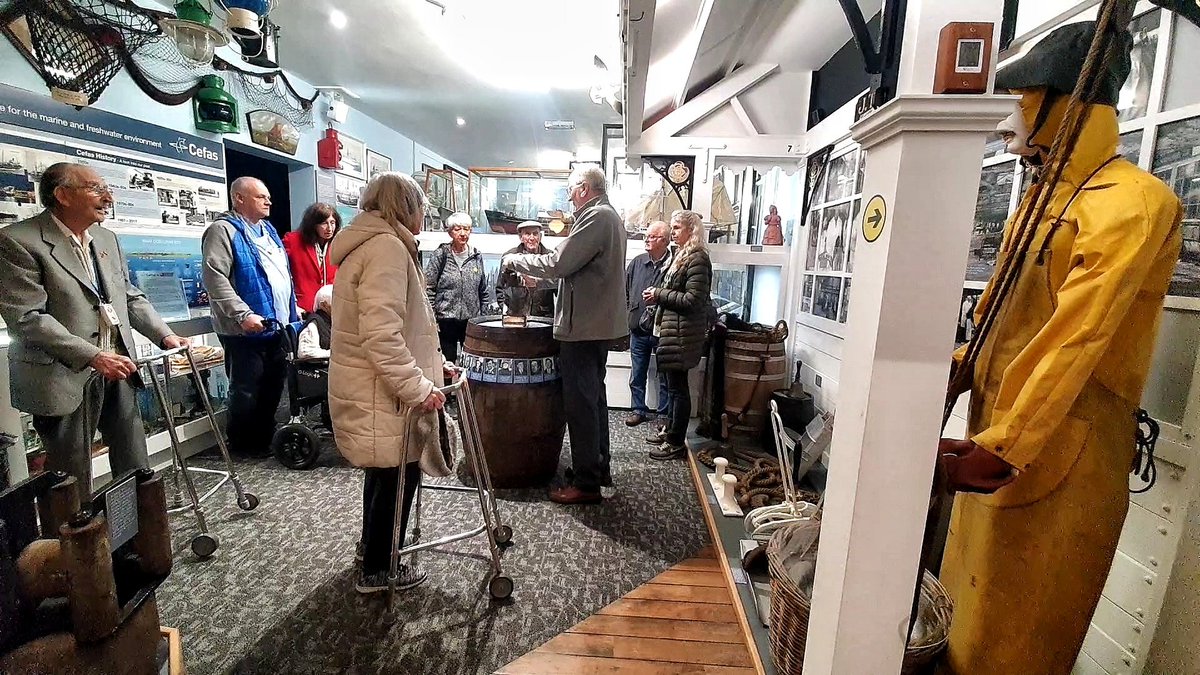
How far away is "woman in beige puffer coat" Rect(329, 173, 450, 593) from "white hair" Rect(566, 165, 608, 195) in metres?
0.94

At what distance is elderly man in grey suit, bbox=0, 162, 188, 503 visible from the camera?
5.87ft

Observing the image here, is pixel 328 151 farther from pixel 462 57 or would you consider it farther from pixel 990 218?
pixel 990 218

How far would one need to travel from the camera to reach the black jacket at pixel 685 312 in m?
3.07

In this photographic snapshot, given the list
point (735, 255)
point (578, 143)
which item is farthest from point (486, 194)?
point (735, 255)

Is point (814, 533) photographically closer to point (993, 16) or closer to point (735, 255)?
point (993, 16)

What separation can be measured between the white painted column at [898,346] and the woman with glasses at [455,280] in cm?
328

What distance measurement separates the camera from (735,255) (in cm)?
405

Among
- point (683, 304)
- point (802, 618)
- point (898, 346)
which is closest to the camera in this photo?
point (898, 346)

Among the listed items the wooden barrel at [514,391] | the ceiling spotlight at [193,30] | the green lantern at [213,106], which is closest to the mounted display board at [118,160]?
the green lantern at [213,106]

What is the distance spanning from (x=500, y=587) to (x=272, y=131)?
3818mm

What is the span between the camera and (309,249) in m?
3.60

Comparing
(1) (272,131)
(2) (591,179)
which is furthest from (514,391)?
(1) (272,131)

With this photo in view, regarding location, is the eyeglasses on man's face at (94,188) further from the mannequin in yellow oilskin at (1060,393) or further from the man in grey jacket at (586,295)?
the mannequin in yellow oilskin at (1060,393)

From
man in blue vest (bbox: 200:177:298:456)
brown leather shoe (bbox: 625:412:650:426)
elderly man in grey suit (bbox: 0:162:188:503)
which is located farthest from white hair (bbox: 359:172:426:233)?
brown leather shoe (bbox: 625:412:650:426)
